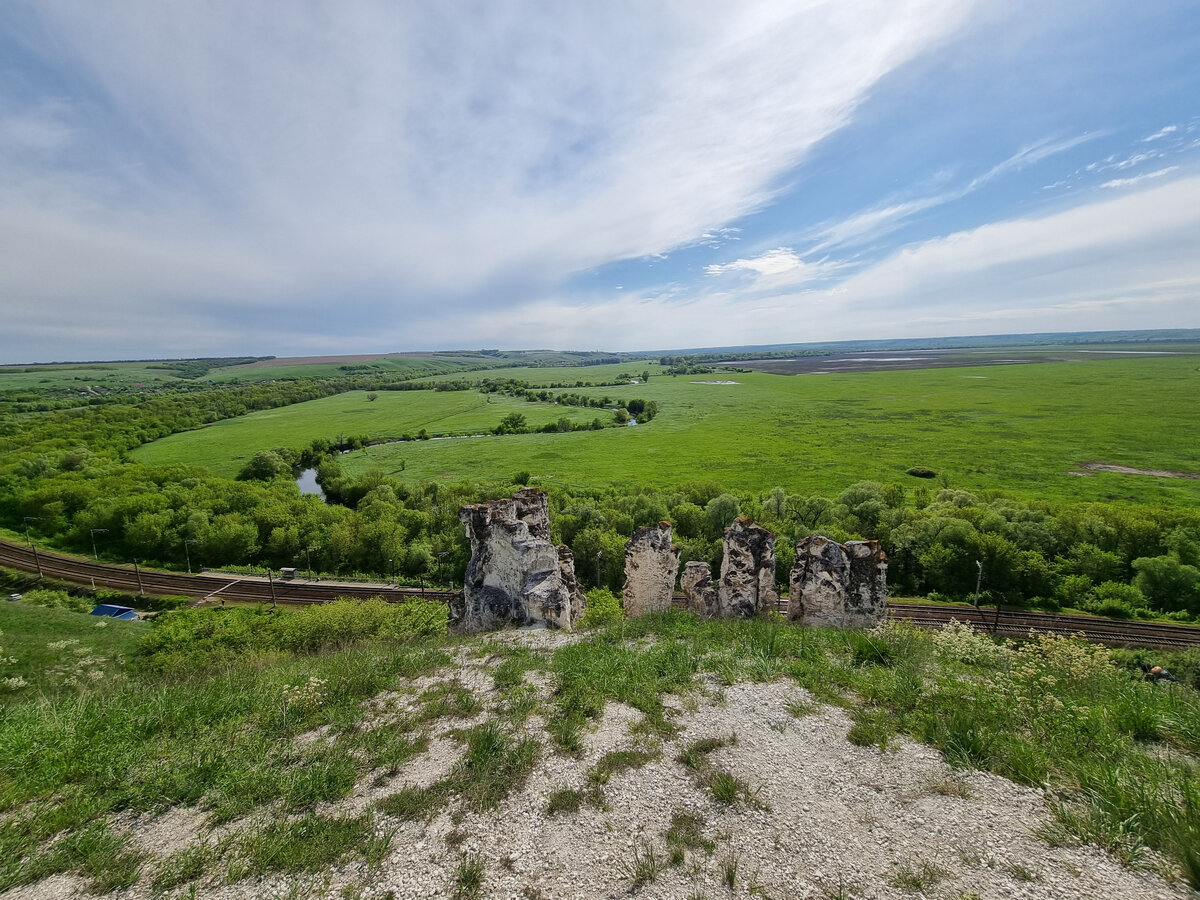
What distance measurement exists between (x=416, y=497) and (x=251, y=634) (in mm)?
36824

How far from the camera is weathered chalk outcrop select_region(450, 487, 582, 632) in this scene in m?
16.5

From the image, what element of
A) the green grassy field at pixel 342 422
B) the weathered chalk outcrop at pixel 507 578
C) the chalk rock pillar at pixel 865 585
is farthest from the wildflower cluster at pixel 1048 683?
the green grassy field at pixel 342 422

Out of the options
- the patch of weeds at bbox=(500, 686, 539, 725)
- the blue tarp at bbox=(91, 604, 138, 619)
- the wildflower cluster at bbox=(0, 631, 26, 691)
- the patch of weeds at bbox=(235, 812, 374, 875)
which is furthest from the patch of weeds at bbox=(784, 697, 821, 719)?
the blue tarp at bbox=(91, 604, 138, 619)

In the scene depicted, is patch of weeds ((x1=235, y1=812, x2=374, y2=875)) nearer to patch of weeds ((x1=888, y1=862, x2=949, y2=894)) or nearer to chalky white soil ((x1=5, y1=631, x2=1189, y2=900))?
chalky white soil ((x1=5, y1=631, x2=1189, y2=900))

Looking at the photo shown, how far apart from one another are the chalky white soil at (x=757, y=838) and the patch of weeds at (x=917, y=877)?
0.05 meters

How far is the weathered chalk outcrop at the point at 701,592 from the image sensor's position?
2008 cm

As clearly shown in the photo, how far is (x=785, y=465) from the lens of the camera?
251 feet

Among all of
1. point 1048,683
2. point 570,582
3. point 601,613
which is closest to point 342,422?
point 570,582

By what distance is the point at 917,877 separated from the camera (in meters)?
5.86

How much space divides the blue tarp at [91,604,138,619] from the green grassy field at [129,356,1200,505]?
144ft

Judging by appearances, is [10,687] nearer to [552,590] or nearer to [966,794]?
[552,590]

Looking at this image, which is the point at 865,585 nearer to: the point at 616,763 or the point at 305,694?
the point at 616,763

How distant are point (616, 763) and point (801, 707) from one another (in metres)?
4.09

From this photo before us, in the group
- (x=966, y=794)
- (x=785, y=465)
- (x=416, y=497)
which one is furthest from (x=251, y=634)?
(x=785, y=465)
